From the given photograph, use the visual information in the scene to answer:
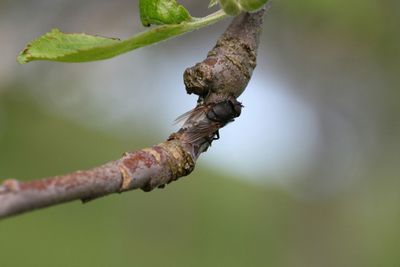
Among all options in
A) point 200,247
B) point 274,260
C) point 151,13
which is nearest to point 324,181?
point 274,260

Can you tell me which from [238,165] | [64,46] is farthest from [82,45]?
[238,165]

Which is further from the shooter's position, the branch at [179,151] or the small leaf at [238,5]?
the small leaf at [238,5]

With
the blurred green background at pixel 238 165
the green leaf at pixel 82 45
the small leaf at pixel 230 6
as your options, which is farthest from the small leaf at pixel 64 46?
the blurred green background at pixel 238 165

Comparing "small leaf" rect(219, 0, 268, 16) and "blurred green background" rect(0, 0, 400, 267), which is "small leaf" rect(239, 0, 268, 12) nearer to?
"small leaf" rect(219, 0, 268, 16)

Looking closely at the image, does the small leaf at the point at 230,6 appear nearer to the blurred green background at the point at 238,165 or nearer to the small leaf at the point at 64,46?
the small leaf at the point at 64,46

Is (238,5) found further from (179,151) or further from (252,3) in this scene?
(179,151)

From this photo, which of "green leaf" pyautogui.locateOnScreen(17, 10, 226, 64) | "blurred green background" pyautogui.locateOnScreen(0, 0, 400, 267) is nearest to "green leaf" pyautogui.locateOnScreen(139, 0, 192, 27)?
"green leaf" pyautogui.locateOnScreen(17, 10, 226, 64)
